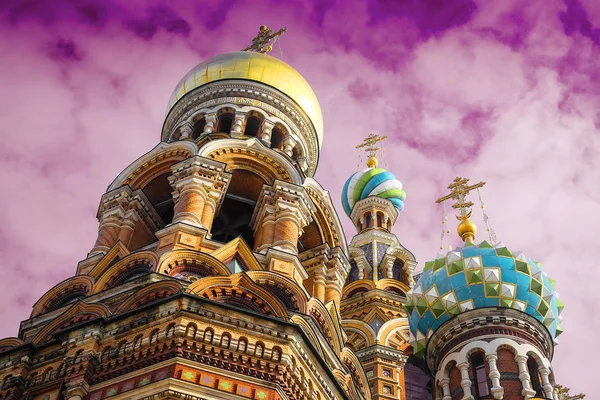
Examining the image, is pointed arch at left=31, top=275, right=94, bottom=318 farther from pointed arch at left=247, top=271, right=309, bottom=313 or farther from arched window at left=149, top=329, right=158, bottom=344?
arched window at left=149, top=329, right=158, bottom=344

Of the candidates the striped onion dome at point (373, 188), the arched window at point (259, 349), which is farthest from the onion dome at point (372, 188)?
the arched window at point (259, 349)

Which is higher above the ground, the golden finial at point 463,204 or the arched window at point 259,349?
the golden finial at point 463,204

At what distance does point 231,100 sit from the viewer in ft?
48.2

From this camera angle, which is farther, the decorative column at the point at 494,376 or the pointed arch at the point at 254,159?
the pointed arch at the point at 254,159

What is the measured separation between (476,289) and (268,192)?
11.4ft

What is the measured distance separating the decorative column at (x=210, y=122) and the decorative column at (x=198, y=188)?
6.28ft

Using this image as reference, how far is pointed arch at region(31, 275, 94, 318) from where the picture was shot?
10.8 meters

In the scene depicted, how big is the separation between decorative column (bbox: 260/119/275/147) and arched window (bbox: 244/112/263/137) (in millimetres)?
110

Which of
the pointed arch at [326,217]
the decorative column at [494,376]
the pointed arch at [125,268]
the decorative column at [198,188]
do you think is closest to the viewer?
the pointed arch at [125,268]

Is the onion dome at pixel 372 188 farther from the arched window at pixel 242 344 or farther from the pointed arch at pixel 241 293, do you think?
the arched window at pixel 242 344

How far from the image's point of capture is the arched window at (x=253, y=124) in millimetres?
14570

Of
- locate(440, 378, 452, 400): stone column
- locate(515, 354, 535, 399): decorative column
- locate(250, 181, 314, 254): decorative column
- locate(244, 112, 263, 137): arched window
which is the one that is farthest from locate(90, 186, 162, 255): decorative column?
locate(515, 354, 535, 399): decorative column

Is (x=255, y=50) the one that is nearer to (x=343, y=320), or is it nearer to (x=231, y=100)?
(x=231, y=100)

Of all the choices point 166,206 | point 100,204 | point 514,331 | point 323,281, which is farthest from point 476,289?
point 100,204
